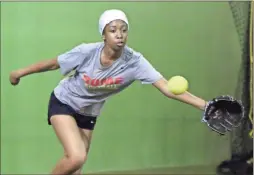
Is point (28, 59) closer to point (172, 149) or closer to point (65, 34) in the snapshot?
point (65, 34)

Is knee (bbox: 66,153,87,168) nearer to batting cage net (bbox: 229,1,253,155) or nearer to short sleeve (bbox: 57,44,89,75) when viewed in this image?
short sleeve (bbox: 57,44,89,75)

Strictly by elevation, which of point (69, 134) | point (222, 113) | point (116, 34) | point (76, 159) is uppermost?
point (116, 34)

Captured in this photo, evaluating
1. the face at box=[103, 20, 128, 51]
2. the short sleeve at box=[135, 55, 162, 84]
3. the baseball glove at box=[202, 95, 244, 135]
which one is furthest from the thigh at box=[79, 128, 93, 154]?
the baseball glove at box=[202, 95, 244, 135]

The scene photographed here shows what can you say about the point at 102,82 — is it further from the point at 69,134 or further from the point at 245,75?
the point at 245,75

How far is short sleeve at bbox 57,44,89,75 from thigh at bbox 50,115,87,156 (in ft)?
0.90

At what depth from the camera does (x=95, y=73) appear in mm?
3285

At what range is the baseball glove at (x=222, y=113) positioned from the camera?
3.12 m

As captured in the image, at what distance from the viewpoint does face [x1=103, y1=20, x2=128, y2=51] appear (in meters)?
3.18

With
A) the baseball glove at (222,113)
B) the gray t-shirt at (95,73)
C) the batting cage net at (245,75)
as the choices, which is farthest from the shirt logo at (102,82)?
the batting cage net at (245,75)

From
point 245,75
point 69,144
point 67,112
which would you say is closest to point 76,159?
point 69,144

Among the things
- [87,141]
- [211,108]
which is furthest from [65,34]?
[211,108]

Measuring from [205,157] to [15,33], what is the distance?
7.25 ft

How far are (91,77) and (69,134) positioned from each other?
34cm

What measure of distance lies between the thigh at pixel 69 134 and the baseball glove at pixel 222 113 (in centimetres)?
70
